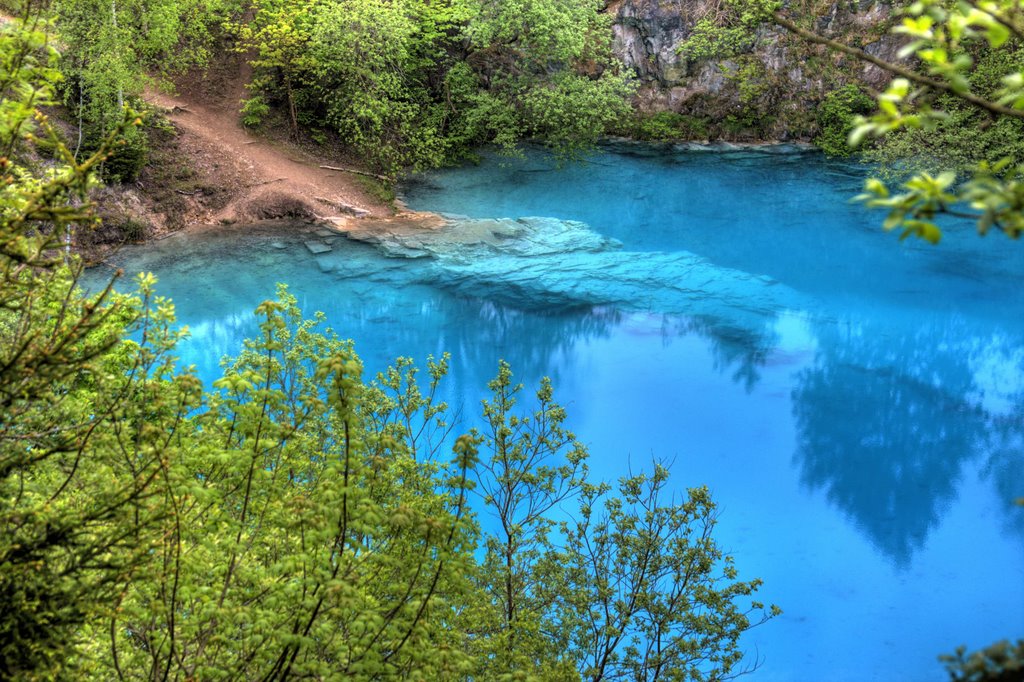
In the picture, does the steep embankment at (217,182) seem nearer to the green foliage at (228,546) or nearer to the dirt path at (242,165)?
the dirt path at (242,165)

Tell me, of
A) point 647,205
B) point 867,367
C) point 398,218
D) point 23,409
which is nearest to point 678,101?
point 647,205

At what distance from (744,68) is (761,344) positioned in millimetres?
15429

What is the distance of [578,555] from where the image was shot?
919cm

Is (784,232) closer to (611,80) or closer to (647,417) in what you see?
(611,80)

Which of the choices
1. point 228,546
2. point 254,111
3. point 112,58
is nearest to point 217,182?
point 254,111

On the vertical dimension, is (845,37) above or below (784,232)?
above

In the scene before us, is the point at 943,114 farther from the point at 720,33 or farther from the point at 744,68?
the point at 744,68

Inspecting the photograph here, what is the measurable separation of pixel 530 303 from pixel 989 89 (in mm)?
16175

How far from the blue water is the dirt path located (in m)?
1.06

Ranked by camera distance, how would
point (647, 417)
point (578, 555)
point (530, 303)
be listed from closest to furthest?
point (578, 555) → point (647, 417) → point (530, 303)

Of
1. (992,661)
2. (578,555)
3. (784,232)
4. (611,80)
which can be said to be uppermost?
(611,80)

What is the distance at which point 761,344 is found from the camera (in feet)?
66.7

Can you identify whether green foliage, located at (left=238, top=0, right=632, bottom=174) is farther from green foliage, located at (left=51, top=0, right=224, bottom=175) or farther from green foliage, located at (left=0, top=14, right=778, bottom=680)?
green foliage, located at (left=0, top=14, right=778, bottom=680)

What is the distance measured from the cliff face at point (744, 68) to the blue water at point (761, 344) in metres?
2.61
